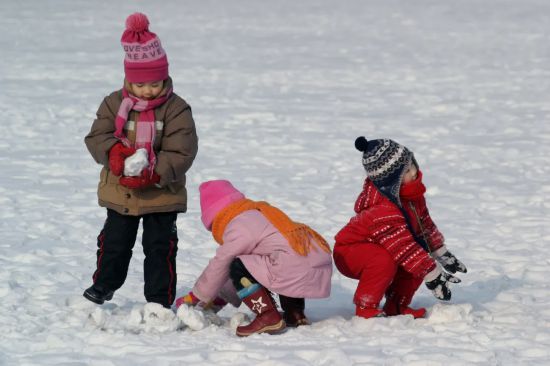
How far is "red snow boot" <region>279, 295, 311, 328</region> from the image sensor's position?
4.90 m

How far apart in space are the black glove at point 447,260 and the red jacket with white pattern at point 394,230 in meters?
0.03

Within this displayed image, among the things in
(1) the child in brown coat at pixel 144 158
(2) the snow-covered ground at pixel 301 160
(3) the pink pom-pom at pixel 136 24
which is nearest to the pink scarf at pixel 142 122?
(1) the child in brown coat at pixel 144 158

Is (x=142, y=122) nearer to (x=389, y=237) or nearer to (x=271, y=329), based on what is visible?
(x=271, y=329)

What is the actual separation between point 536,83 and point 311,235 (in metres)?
9.05

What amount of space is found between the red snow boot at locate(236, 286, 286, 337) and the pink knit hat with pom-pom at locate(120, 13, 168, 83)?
113 cm

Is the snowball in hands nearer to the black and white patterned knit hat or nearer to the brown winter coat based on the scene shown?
the brown winter coat

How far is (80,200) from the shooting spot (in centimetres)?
763

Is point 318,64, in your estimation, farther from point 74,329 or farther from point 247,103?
point 74,329

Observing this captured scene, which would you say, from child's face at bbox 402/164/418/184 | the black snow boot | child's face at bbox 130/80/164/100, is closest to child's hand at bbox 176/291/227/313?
the black snow boot

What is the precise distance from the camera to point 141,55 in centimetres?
479

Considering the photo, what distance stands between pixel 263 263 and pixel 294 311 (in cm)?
33

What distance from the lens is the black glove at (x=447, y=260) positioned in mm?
5055

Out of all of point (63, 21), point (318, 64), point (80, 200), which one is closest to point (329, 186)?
point (80, 200)

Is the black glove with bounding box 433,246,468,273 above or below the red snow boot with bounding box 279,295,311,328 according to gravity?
above
